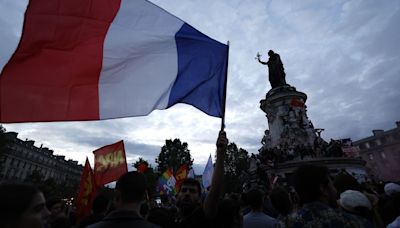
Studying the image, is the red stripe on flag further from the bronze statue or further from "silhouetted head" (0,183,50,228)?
the bronze statue

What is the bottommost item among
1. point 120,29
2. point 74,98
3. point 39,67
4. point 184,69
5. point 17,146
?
point 74,98

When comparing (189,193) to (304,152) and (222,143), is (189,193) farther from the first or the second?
(304,152)

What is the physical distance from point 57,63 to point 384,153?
81182mm

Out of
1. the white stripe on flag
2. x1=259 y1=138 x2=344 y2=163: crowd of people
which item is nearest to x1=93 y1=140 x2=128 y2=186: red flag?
the white stripe on flag

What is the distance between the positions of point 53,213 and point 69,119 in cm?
213

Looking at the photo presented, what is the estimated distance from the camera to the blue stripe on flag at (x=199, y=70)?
412cm

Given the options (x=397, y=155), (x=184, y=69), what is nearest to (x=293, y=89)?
(x=184, y=69)

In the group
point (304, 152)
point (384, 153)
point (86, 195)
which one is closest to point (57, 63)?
point (86, 195)

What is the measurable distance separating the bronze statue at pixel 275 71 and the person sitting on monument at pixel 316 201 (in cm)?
2646

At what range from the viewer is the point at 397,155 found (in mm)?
62344

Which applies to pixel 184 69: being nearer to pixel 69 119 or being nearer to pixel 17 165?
pixel 69 119

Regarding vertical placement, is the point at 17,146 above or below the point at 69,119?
above

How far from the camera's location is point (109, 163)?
8.51 meters

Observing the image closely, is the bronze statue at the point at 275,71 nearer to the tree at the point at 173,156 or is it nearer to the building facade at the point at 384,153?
the tree at the point at 173,156
